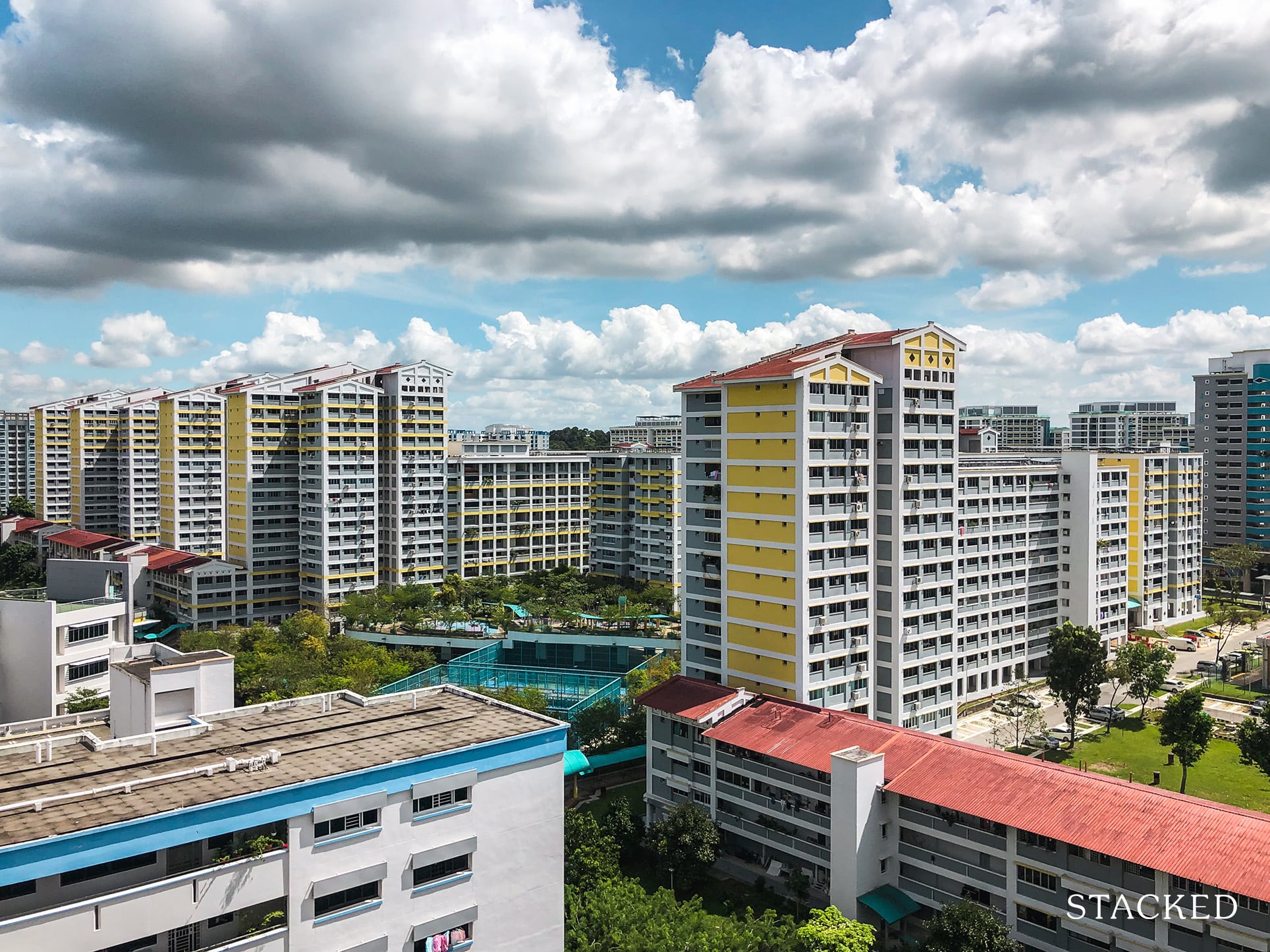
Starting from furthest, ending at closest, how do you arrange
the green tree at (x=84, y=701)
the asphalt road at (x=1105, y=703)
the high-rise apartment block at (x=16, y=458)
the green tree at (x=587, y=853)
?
the high-rise apartment block at (x=16, y=458) < the asphalt road at (x=1105, y=703) < the green tree at (x=84, y=701) < the green tree at (x=587, y=853)

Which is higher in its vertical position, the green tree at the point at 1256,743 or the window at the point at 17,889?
the window at the point at 17,889

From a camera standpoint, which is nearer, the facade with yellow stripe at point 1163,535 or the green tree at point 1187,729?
the green tree at point 1187,729

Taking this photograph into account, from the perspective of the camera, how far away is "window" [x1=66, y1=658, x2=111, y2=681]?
3309 cm

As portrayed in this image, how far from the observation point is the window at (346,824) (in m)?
16.5

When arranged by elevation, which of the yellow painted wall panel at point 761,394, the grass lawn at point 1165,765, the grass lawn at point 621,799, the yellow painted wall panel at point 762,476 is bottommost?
the grass lawn at point 621,799

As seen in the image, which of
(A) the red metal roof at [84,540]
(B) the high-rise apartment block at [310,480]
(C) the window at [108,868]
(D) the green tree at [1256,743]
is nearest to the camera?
(C) the window at [108,868]

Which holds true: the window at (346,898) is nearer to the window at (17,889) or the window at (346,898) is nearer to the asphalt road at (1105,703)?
the window at (17,889)

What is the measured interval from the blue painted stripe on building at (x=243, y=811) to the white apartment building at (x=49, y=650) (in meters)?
20.5

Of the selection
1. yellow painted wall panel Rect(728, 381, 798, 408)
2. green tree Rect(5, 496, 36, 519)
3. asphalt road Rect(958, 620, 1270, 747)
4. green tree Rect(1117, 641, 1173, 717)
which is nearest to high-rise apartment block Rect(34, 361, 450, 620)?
green tree Rect(5, 496, 36, 519)

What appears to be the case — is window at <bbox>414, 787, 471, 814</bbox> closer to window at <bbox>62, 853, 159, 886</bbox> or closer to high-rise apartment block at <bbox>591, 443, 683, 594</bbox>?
window at <bbox>62, 853, 159, 886</bbox>

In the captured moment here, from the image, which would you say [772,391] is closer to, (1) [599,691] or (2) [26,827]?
(1) [599,691]

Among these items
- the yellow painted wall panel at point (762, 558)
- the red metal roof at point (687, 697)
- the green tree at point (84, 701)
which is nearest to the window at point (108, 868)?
the red metal roof at point (687, 697)

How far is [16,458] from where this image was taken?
392 feet

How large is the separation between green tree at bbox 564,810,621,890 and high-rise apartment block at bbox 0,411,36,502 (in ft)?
397
